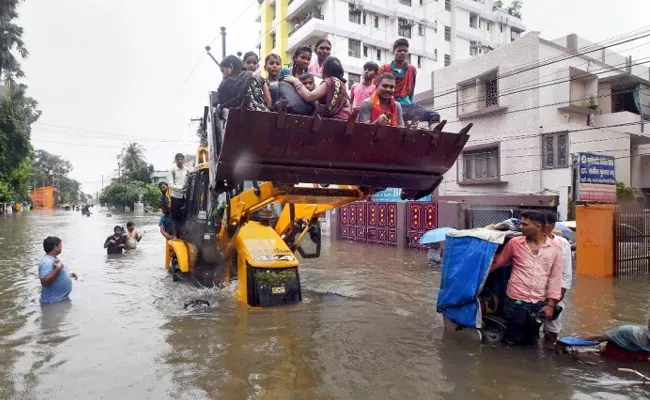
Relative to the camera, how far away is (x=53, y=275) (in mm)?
6836

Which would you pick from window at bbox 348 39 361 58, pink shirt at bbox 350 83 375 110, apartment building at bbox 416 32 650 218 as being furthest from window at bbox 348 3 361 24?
pink shirt at bbox 350 83 375 110

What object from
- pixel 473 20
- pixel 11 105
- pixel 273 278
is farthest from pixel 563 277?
pixel 473 20

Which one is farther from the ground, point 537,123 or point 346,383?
point 537,123

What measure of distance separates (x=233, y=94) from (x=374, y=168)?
1.76 m

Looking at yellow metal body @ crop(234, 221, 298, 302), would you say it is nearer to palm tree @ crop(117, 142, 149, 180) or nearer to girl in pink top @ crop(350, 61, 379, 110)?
girl in pink top @ crop(350, 61, 379, 110)

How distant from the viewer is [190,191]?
28.2 feet

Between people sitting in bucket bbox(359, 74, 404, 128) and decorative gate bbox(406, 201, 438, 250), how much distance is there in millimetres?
11840

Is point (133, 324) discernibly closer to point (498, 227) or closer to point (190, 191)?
point (190, 191)

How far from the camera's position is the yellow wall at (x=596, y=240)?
424 inches

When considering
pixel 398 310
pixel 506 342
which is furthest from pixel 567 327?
pixel 398 310

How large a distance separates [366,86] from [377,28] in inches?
1285

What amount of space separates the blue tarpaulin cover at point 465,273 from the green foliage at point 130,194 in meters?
59.0

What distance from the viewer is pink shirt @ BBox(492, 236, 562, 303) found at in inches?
193

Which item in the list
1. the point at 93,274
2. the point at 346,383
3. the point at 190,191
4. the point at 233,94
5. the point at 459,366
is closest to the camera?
the point at 346,383
